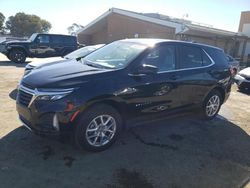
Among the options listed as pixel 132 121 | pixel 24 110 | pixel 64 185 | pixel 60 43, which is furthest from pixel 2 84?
pixel 60 43

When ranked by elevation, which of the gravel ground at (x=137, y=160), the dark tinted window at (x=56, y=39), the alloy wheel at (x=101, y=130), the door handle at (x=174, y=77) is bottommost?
the gravel ground at (x=137, y=160)

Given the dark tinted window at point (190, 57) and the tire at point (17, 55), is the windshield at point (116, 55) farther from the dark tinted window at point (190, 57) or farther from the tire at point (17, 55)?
the tire at point (17, 55)

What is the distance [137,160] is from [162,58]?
1.85 metres

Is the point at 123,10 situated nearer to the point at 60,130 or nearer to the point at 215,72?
the point at 215,72

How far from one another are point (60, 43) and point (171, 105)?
13121 millimetres

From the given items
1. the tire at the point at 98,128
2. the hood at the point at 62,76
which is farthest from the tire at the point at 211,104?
the hood at the point at 62,76

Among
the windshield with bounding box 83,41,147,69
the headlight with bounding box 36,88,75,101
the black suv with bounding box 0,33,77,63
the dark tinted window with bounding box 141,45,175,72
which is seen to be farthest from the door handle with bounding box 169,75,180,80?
the black suv with bounding box 0,33,77,63

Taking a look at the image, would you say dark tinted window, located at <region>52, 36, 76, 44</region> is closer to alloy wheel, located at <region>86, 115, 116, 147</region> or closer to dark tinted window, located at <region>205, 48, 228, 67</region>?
dark tinted window, located at <region>205, 48, 228, 67</region>

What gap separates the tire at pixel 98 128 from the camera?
373 cm

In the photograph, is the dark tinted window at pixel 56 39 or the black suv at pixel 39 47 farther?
the dark tinted window at pixel 56 39

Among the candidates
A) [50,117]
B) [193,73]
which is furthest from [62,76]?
[193,73]

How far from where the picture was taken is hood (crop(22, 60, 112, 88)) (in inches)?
142

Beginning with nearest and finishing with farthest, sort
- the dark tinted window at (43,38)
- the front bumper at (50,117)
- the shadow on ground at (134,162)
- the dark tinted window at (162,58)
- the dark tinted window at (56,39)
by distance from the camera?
1. the shadow on ground at (134,162)
2. the front bumper at (50,117)
3. the dark tinted window at (162,58)
4. the dark tinted window at (43,38)
5. the dark tinted window at (56,39)

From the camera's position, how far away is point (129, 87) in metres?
4.05
